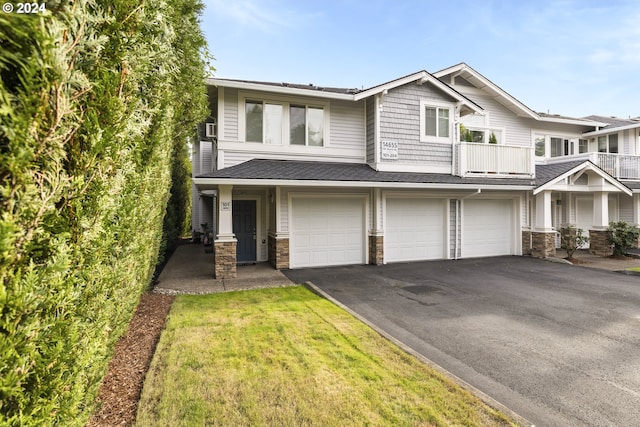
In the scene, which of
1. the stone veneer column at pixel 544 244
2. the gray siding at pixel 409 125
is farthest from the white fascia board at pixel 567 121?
the gray siding at pixel 409 125

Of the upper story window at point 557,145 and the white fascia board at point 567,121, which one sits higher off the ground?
the white fascia board at point 567,121

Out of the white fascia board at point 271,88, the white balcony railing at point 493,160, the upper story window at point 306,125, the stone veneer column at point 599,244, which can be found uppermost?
the white fascia board at point 271,88

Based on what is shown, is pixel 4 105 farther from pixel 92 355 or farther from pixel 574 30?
pixel 574 30

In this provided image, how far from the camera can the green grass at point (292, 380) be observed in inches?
123

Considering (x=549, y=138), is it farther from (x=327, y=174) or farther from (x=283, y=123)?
(x=283, y=123)

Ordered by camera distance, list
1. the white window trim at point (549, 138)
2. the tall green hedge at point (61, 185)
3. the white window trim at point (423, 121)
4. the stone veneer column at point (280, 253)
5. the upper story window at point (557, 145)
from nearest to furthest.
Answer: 1. the tall green hedge at point (61, 185)
2. the stone veneer column at point (280, 253)
3. the white window trim at point (423, 121)
4. the white window trim at point (549, 138)
5. the upper story window at point (557, 145)

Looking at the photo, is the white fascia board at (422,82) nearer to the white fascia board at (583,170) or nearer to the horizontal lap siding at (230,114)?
the white fascia board at (583,170)

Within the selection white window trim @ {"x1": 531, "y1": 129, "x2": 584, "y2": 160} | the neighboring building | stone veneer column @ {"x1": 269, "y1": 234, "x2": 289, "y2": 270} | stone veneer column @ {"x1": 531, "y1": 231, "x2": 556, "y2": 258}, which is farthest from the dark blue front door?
white window trim @ {"x1": 531, "y1": 129, "x2": 584, "y2": 160}

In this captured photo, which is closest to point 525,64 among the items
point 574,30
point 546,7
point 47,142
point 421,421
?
point 574,30

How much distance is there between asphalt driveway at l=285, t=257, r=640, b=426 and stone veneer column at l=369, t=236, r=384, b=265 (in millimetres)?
914

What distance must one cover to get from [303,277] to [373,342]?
498 centimetres

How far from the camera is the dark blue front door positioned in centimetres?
1159

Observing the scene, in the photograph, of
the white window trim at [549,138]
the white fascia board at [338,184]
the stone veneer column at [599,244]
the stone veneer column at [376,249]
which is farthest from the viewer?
the white window trim at [549,138]

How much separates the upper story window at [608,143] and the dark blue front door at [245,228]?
19741mm
